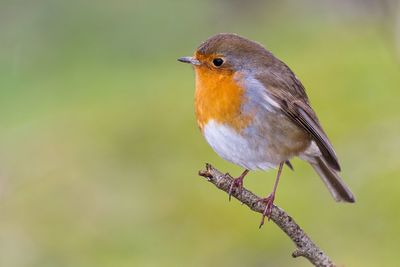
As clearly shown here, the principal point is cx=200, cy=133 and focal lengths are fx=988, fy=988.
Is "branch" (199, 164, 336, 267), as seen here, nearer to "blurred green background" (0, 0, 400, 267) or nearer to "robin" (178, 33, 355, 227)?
"robin" (178, 33, 355, 227)

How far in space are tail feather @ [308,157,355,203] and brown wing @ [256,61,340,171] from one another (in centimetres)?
22

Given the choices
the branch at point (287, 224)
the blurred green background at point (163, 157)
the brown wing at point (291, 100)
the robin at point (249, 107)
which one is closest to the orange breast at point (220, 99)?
the robin at point (249, 107)

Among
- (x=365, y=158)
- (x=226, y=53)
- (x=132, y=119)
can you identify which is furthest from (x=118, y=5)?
(x=226, y=53)

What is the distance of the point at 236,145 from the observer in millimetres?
4195

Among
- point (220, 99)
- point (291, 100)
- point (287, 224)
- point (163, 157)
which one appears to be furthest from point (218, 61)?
point (163, 157)

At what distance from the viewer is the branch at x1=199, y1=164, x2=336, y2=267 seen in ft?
11.2

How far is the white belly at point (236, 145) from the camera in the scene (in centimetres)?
418

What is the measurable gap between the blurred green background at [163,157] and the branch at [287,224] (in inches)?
73.5

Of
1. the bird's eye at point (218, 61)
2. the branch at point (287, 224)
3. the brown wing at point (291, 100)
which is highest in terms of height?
the brown wing at point (291, 100)

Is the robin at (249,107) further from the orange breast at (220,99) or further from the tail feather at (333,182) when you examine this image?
the tail feather at (333,182)

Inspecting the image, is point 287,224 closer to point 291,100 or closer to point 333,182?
point 291,100

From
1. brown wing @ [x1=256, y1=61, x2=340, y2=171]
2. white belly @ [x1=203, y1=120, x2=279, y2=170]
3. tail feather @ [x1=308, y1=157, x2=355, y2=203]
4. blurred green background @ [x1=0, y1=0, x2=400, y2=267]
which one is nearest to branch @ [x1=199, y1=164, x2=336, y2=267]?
white belly @ [x1=203, y1=120, x2=279, y2=170]

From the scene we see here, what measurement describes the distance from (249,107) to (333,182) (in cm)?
75

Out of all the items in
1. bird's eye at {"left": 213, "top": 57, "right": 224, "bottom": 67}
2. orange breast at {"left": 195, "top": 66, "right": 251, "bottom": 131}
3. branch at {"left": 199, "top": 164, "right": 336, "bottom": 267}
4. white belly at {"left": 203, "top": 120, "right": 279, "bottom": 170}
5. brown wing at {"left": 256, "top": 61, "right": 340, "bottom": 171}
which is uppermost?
brown wing at {"left": 256, "top": 61, "right": 340, "bottom": 171}
